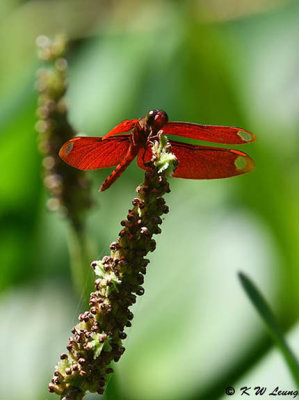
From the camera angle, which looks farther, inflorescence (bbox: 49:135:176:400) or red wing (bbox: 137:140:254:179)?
red wing (bbox: 137:140:254:179)

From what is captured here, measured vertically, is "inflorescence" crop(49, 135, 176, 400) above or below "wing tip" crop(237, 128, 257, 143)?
below

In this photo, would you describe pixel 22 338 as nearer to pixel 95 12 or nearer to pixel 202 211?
pixel 202 211

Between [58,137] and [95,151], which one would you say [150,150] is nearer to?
[95,151]

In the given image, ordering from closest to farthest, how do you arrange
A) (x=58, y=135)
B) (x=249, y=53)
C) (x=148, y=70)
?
(x=58, y=135)
(x=148, y=70)
(x=249, y=53)

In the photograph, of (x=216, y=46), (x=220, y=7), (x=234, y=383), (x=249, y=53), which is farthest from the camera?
(x=220, y=7)

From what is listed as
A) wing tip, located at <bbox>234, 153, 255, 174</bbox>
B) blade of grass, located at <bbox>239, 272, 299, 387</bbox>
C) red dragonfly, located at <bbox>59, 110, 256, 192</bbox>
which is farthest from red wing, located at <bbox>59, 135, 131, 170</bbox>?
blade of grass, located at <bbox>239, 272, 299, 387</bbox>

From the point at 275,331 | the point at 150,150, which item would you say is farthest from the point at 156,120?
the point at 275,331

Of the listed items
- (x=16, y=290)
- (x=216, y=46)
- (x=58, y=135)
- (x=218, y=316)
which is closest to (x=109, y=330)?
(x=58, y=135)

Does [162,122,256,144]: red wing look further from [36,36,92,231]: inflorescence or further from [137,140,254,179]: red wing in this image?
[36,36,92,231]: inflorescence

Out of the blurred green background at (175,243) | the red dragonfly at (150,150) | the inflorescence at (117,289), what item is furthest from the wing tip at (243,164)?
the blurred green background at (175,243)
